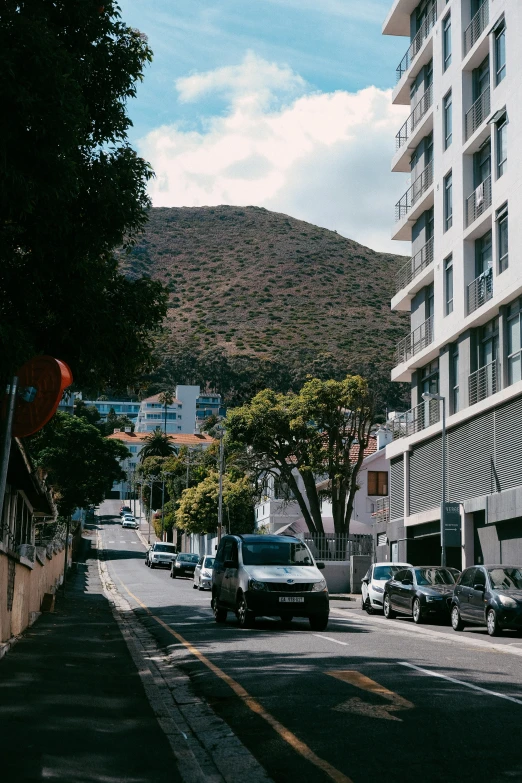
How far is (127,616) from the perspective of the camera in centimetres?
2592

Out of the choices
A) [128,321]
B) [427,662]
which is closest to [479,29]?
[128,321]

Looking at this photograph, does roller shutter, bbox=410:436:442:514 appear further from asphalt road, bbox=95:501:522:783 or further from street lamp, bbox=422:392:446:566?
asphalt road, bbox=95:501:522:783

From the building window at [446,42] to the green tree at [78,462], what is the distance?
4162 centimetres

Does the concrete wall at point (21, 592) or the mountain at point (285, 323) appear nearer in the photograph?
the concrete wall at point (21, 592)

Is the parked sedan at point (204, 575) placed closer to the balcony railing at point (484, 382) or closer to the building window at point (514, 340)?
the balcony railing at point (484, 382)

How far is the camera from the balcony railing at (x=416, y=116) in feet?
145

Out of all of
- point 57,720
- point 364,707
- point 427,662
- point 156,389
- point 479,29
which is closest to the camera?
point 57,720

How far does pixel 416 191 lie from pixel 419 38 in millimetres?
7057

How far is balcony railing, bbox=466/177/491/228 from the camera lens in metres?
36.4

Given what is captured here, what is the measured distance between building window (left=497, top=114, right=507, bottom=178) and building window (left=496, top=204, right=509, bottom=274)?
5.09 feet

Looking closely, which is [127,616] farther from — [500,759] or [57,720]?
[500,759]

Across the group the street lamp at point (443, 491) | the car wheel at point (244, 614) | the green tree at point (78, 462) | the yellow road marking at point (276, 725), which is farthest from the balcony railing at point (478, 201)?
the green tree at point (78, 462)

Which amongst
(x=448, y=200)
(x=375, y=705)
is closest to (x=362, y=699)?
(x=375, y=705)

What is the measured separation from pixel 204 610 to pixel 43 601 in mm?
4501
